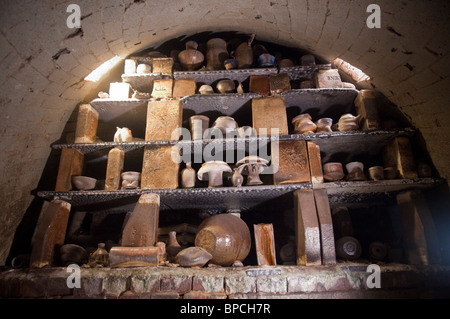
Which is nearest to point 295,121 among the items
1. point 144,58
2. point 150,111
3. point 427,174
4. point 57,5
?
point 427,174

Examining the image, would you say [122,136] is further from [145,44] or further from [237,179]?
[237,179]

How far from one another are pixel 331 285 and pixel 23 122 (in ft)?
12.7

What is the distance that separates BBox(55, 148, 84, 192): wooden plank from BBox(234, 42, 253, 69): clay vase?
2755 millimetres

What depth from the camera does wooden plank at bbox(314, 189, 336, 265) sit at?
302 cm

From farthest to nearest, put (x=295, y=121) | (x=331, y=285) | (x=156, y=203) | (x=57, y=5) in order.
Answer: (x=295, y=121) → (x=156, y=203) → (x=331, y=285) → (x=57, y=5)

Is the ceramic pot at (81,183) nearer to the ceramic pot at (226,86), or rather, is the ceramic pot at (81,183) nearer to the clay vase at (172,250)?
the clay vase at (172,250)

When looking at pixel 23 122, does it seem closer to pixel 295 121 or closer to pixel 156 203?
pixel 156 203

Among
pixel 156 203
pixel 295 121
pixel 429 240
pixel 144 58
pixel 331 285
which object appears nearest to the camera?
pixel 331 285

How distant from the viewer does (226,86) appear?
4047 millimetres

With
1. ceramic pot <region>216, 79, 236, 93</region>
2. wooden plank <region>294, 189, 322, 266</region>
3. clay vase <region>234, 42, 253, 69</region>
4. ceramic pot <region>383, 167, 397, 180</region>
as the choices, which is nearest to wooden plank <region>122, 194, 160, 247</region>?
wooden plank <region>294, 189, 322, 266</region>

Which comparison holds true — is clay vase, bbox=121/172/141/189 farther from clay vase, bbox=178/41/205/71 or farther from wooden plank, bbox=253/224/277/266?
clay vase, bbox=178/41/205/71

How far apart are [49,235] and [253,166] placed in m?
2.55

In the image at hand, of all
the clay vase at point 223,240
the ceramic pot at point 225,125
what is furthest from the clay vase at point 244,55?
the clay vase at point 223,240

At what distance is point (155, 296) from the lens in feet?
8.89
